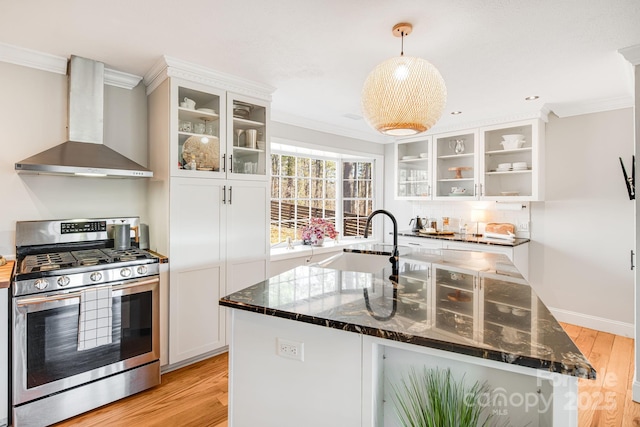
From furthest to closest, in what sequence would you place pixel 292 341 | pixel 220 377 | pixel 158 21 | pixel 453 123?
pixel 453 123
pixel 220 377
pixel 158 21
pixel 292 341

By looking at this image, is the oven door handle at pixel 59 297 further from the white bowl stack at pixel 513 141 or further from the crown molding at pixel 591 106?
the crown molding at pixel 591 106

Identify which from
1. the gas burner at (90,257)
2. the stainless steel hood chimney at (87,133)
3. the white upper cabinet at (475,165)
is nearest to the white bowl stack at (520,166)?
the white upper cabinet at (475,165)

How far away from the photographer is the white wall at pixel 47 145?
2.34 m

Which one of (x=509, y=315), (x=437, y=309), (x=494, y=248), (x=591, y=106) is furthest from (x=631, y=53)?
(x=437, y=309)

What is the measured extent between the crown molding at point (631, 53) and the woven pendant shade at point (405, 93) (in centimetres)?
152

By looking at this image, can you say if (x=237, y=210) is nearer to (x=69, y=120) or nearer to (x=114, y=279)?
(x=114, y=279)

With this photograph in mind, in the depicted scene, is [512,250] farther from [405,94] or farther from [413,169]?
[405,94]

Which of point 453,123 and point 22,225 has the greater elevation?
point 453,123

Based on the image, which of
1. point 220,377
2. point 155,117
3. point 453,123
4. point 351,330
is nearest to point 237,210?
point 155,117

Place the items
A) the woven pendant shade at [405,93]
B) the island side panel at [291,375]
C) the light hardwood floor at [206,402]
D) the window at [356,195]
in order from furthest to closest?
the window at [356,195]
the light hardwood floor at [206,402]
the woven pendant shade at [405,93]
the island side panel at [291,375]

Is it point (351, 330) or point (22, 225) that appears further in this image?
point (22, 225)

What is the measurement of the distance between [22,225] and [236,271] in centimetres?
156

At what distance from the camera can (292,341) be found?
1.31 meters

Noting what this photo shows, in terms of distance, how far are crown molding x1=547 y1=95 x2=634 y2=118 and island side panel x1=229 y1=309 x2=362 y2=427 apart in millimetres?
3692
